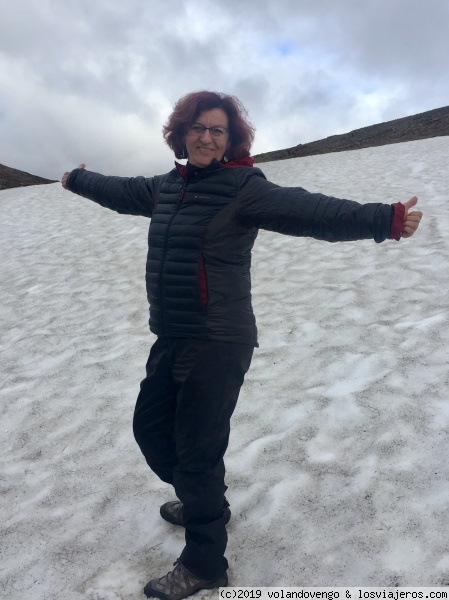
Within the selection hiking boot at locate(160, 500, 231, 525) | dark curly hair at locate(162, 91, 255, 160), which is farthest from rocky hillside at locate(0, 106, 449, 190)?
hiking boot at locate(160, 500, 231, 525)

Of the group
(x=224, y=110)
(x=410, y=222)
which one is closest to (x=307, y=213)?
(x=410, y=222)

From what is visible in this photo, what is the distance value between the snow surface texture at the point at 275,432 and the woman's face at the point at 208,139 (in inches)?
→ 88.0

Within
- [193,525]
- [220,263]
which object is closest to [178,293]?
[220,263]

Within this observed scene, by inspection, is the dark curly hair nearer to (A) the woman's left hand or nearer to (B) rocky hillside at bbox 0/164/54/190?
(A) the woman's left hand

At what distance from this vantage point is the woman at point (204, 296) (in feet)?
8.07

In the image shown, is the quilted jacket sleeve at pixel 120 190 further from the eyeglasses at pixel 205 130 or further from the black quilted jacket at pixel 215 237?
the eyeglasses at pixel 205 130

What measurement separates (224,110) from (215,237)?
0.71m

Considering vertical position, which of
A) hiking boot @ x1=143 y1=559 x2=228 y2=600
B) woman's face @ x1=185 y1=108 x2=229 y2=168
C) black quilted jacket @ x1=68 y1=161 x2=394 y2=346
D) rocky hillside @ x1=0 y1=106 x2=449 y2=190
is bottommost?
hiking boot @ x1=143 y1=559 x2=228 y2=600

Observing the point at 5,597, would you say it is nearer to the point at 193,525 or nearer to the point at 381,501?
the point at 193,525

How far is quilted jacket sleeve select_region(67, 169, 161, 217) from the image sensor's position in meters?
2.94

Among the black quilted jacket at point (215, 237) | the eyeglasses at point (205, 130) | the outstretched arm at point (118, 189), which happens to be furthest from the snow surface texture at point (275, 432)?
the eyeglasses at point (205, 130)

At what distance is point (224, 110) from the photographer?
8.54 feet

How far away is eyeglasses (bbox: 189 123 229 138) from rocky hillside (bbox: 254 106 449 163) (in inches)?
870

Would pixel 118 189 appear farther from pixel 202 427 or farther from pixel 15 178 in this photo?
pixel 15 178
